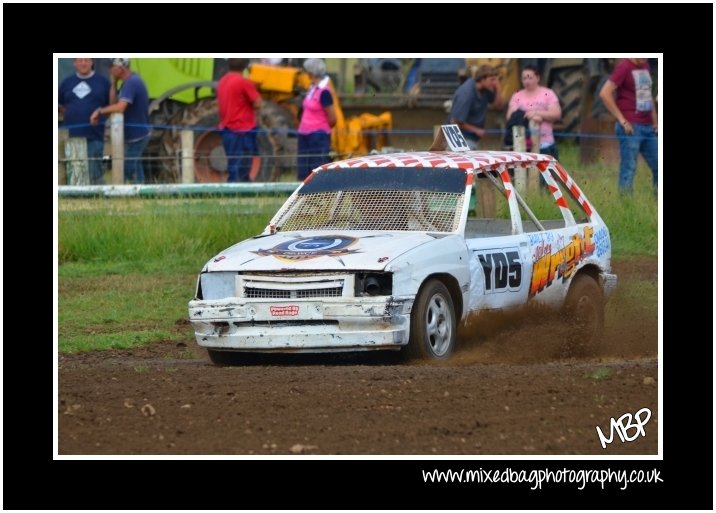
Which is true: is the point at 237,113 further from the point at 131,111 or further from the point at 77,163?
the point at 77,163

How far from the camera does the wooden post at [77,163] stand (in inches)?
631

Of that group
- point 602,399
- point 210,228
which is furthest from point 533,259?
point 210,228

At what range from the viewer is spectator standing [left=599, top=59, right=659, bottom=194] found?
1594 centimetres

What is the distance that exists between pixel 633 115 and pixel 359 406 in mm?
9440

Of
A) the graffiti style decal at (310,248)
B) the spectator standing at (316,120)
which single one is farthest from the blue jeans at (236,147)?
the graffiti style decal at (310,248)

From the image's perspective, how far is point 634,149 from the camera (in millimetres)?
15977

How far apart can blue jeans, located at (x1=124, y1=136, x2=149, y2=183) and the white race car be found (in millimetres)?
6604

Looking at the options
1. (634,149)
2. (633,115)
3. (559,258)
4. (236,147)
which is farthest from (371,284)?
(236,147)

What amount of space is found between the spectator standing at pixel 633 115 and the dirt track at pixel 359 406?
6.90m

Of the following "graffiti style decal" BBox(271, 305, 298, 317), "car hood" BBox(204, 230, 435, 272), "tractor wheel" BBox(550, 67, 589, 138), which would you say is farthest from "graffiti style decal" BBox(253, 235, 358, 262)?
"tractor wheel" BBox(550, 67, 589, 138)

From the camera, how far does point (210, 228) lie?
14969 mm

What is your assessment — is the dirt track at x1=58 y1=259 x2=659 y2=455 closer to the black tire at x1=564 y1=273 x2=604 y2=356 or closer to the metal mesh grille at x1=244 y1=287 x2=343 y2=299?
the metal mesh grille at x1=244 y1=287 x2=343 y2=299

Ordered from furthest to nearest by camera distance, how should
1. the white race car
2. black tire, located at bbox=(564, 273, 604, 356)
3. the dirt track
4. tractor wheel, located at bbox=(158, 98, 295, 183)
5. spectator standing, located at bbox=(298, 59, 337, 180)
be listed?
tractor wheel, located at bbox=(158, 98, 295, 183) → spectator standing, located at bbox=(298, 59, 337, 180) → black tire, located at bbox=(564, 273, 604, 356) → the white race car → the dirt track

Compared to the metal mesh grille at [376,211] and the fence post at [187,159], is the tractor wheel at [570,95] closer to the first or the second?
the fence post at [187,159]
